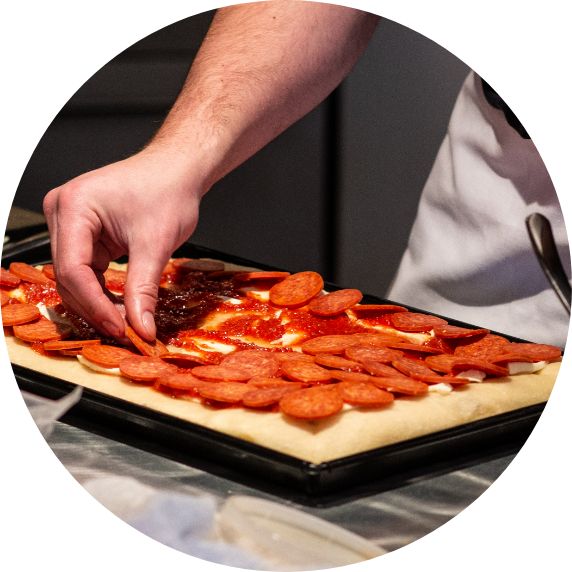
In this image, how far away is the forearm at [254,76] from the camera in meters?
1.52

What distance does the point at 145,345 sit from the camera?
4.57ft

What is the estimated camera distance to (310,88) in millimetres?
1652

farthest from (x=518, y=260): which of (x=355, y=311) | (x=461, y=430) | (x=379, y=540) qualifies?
(x=379, y=540)

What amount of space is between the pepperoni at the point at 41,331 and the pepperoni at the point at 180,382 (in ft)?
0.81

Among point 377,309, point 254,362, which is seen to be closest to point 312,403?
point 254,362

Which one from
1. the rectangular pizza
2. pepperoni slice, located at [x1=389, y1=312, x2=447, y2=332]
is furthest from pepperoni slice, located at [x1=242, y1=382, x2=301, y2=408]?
pepperoni slice, located at [x1=389, y1=312, x2=447, y2=332]

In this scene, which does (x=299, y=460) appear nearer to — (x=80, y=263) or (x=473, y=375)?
(x=473, y=375)

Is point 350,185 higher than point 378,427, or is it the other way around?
point 350,185

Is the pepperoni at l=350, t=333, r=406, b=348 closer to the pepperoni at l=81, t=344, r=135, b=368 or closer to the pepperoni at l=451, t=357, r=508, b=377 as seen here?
the pepperoni at l=451, t=357, r=508, b=377

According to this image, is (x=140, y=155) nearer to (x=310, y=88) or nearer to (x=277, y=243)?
(x=310, y=88)

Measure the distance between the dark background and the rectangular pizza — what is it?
0.28 metres

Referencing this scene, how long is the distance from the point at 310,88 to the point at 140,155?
32cm

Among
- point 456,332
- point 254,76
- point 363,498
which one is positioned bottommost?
point 363,498

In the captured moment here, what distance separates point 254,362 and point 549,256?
52 centimetres
